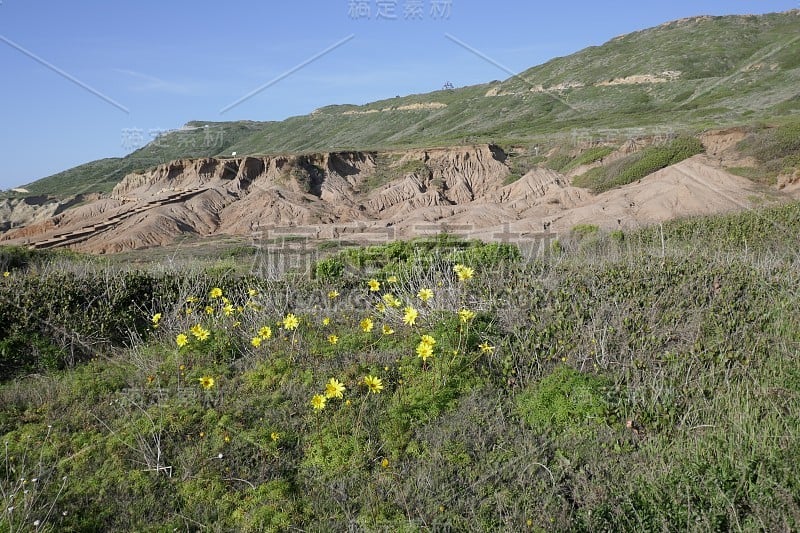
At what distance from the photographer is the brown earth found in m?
24.9

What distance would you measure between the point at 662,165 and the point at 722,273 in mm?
27566

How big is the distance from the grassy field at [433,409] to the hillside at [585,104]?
39861mm

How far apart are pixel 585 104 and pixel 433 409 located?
76011mm

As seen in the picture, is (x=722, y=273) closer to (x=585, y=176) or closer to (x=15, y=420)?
(x=15, y=420)

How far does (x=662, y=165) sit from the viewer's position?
31.0 metres

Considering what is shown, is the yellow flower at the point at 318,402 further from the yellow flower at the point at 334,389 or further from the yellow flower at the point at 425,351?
the yellow flower at the point at 425,351

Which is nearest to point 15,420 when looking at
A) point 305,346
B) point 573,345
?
point 305,346

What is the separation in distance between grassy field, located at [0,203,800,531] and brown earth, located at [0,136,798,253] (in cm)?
1818

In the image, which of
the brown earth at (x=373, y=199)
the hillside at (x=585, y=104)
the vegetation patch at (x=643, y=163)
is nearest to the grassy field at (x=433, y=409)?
the brown earth at (x=373, y=199)

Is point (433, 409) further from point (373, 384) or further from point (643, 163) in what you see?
point (643, 163)

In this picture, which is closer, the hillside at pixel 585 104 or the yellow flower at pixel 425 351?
the yellow flower at pixel 425 351

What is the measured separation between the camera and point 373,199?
130 feet

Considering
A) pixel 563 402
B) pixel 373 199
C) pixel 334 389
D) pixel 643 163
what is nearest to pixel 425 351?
pixel 334 389

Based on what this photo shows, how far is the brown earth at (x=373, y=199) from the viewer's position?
81.7 feet
